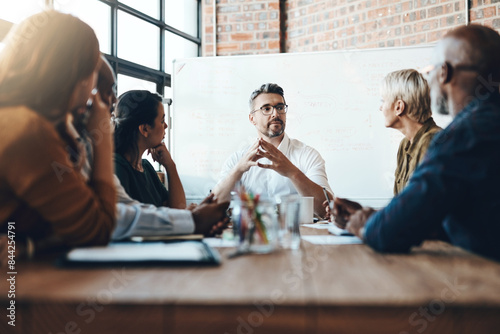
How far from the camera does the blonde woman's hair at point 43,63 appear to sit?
89 cm

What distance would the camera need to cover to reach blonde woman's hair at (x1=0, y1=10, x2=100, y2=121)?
89 cm

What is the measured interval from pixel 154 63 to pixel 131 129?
2.08 meters

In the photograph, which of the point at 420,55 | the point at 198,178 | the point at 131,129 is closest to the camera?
the point at 131,129

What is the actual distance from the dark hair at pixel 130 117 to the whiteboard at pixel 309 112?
1591mm

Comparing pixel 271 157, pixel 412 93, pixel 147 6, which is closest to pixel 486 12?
pixel 412 93

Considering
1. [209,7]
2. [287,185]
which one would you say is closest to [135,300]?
[287,185]

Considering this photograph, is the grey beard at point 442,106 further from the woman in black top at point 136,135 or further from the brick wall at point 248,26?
the brick wall at point 248,26

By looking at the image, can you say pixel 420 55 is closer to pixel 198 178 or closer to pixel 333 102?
pixel 333 102

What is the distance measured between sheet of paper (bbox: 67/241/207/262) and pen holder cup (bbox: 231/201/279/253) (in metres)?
0.10

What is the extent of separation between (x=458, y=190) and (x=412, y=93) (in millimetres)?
1289

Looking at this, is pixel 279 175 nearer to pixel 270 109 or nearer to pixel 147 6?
pixel 270 109

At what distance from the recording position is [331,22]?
152 inches

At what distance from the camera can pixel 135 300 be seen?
2.06 feet

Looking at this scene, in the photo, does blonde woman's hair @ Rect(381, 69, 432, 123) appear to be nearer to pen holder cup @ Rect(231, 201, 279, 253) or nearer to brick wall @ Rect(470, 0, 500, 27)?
pen holder cup @ Rect(231, 201, 279, 253)
